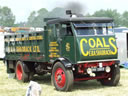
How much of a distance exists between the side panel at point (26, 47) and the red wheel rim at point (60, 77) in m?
1.07

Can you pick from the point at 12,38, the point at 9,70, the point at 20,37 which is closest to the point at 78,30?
the point at 20,37

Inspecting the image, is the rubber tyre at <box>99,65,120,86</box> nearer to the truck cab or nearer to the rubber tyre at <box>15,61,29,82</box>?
the truck cab

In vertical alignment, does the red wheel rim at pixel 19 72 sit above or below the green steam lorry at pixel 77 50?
below

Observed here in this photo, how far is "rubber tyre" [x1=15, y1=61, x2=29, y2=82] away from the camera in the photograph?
488 inches

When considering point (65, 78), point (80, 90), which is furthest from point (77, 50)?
point (80, 90)

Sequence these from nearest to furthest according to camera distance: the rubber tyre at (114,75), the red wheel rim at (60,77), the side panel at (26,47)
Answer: the red wheel rim at (60,77), the rubber tyre at (114,75), the side panel at (26,47)

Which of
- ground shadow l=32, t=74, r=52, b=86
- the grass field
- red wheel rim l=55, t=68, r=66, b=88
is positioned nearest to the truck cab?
red wheel rim l=55, t=68, r=66, b=88

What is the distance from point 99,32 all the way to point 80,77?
6.10 feet

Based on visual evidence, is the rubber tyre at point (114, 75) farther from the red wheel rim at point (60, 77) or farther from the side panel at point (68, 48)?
the red wheel rim at point (60, 77)

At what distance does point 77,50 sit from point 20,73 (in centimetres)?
426

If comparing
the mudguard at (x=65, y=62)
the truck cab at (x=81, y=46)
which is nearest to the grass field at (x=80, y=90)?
the truck cab at (x=81, y=46)

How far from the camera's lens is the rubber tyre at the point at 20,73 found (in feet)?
40.7

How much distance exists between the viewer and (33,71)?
41.7 feet

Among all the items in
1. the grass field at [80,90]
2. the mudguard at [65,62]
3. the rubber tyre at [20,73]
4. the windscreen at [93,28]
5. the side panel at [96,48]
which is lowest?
the grass field at [80,90]
